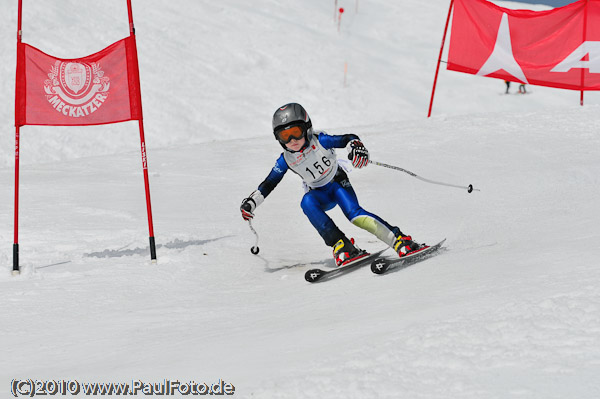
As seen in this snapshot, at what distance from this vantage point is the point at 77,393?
2.71 metres

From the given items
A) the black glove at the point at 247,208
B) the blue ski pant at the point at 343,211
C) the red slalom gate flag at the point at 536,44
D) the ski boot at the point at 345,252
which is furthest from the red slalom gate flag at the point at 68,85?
the red slalom gate flag at the point at 536,44

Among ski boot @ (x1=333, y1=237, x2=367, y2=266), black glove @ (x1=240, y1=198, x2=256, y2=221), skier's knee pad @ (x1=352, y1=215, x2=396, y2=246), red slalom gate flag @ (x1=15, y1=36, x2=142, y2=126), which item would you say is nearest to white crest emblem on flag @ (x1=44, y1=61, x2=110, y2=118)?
red slalom gate flag @ (x1=15, y1=36, x2=142, y2=126)

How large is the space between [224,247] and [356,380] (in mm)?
4405

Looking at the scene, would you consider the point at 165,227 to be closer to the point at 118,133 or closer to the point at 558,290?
the point at 558,290

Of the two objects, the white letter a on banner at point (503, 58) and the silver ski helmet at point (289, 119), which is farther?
the white letter a on banner at point (503, 58)

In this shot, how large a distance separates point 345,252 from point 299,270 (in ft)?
1.98

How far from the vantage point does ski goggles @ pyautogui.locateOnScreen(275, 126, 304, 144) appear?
18.1ft

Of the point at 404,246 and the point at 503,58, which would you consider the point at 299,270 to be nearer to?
the point at 404,246

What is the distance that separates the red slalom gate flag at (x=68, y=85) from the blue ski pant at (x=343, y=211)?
6.15ft

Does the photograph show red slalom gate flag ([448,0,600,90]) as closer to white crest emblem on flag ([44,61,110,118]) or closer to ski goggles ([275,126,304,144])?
ski goggles ([275,126,304,144])

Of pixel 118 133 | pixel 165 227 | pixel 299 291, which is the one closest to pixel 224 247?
pixel 165 227

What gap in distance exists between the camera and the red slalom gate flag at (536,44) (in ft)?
44.1

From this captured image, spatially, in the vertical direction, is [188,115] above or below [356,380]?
above

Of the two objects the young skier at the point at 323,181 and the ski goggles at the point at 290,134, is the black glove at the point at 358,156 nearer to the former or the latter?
the young skier at the point at 323,181
